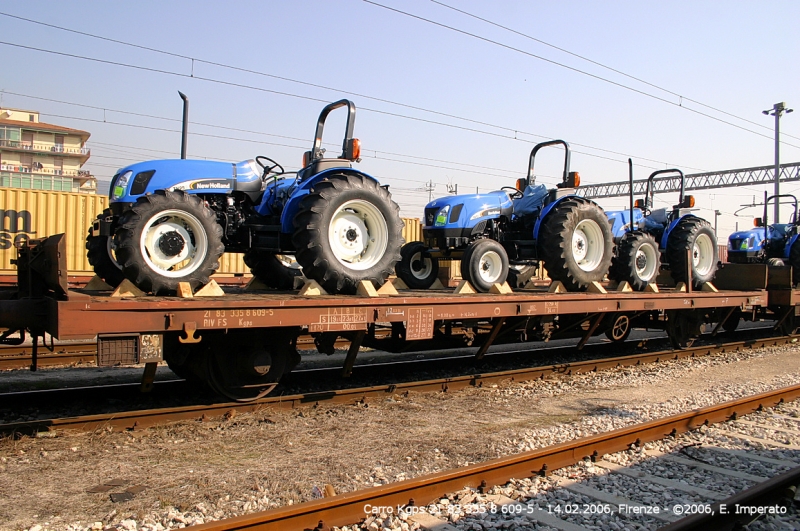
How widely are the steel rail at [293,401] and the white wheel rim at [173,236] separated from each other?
133cm

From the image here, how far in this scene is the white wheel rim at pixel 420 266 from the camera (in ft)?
31.4

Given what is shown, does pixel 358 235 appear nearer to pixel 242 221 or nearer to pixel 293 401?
pixel 242 221

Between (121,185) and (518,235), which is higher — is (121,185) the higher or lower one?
the higher one

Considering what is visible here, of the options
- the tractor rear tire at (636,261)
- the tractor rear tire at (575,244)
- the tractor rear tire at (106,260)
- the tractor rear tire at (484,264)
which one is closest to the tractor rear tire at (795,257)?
the tractor rear tire at (636,261)

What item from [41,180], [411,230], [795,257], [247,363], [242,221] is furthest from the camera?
[41,180]

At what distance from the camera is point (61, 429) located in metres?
5.36

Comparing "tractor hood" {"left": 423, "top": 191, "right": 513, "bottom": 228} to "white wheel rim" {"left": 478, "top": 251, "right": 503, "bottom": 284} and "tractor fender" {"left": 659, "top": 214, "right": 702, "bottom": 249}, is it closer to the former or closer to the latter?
"white wheel rim" {"left": 478, "top": 251, "right": 503, "bottom": 284}

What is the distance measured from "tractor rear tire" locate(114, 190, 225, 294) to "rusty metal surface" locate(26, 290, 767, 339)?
32cm

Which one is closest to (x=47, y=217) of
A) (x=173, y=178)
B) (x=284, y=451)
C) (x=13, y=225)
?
(x=13, y=225)

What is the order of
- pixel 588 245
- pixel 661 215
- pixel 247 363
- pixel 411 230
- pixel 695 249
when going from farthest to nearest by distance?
pixel 411 230 → pixel 661 215 → pixel 695 249 → pixel 588 245 → pixel 247 363

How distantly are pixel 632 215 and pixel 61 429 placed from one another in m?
9.28

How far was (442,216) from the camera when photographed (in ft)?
29.2

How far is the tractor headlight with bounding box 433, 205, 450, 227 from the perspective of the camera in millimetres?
8883

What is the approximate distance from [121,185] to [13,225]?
12.5m
